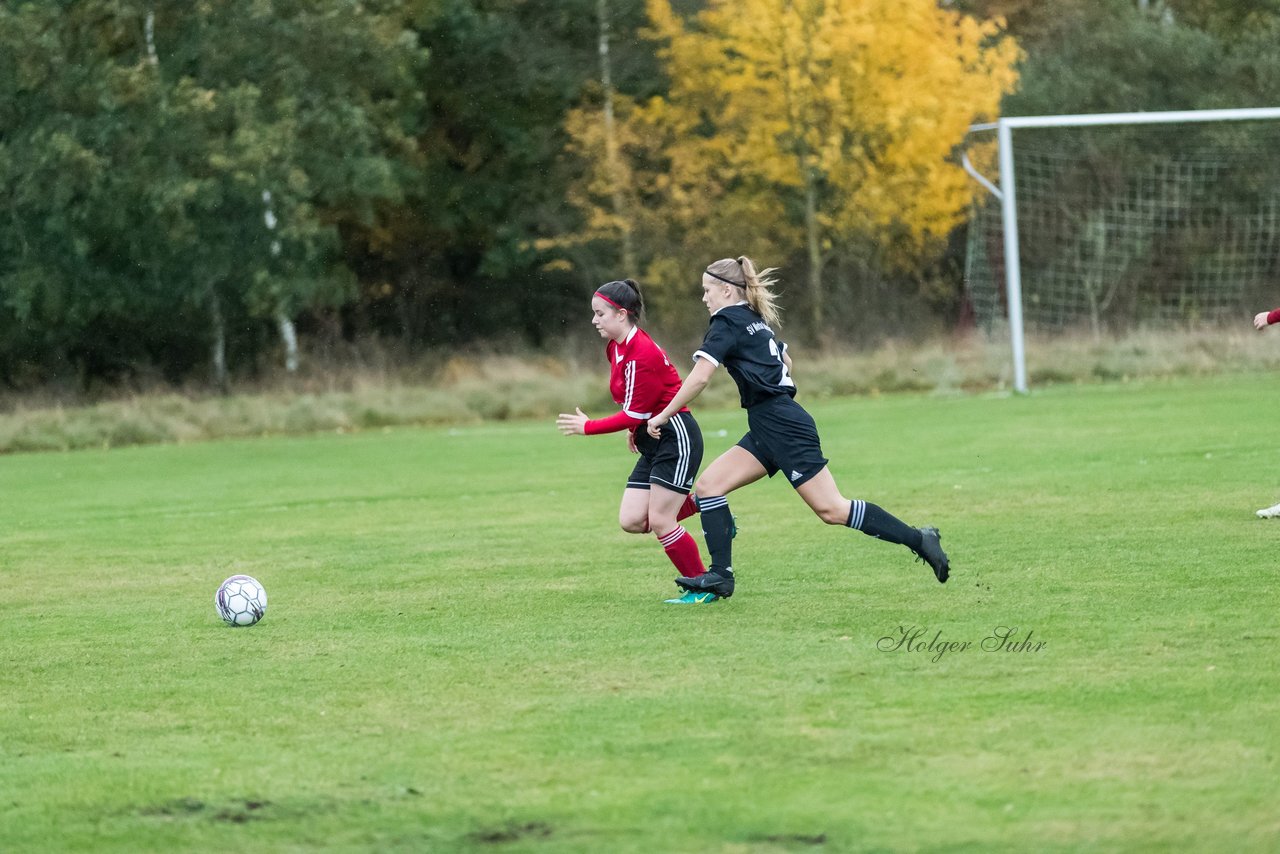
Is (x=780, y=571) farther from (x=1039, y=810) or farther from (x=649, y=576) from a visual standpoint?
(x=1039, y=810)

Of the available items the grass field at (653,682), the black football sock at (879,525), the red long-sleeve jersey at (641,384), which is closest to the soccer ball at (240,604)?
the grass field at (653,682)

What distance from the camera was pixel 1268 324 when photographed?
1020 cm

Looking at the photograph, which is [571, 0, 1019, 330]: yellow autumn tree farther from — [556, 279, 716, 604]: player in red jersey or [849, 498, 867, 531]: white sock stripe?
[849, 498, 867, 531]: white sock stripe

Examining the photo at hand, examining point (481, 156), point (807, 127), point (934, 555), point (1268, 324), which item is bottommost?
point (934, 555)

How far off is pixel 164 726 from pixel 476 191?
3289cm

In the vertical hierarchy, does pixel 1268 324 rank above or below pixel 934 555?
above

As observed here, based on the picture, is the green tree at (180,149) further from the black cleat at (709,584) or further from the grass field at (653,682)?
the black cleat at (709,584)

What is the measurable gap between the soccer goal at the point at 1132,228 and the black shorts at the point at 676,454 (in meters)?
19.6

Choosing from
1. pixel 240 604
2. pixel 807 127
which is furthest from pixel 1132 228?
pixel 240 604

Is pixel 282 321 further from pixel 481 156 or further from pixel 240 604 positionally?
pixel 240 604

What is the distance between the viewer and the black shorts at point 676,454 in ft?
27.9

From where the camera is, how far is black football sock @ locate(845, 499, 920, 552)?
8.17m

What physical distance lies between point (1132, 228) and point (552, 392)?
1180 cm

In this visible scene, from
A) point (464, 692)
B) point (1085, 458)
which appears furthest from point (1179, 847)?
point (1085, 458)
